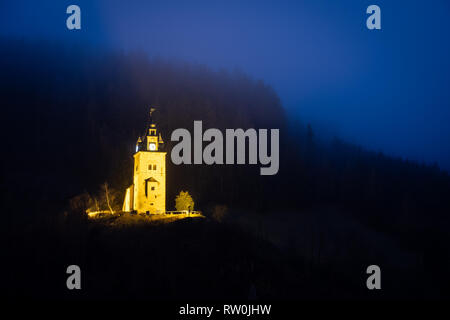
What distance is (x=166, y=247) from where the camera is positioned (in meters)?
45.4

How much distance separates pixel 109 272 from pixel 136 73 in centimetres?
7393

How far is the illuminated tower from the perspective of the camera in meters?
51.8

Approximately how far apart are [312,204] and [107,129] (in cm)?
5050

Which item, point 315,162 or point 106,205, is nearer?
point 106,205

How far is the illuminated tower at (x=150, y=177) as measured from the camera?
51.8 m

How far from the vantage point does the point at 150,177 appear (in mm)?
52531
